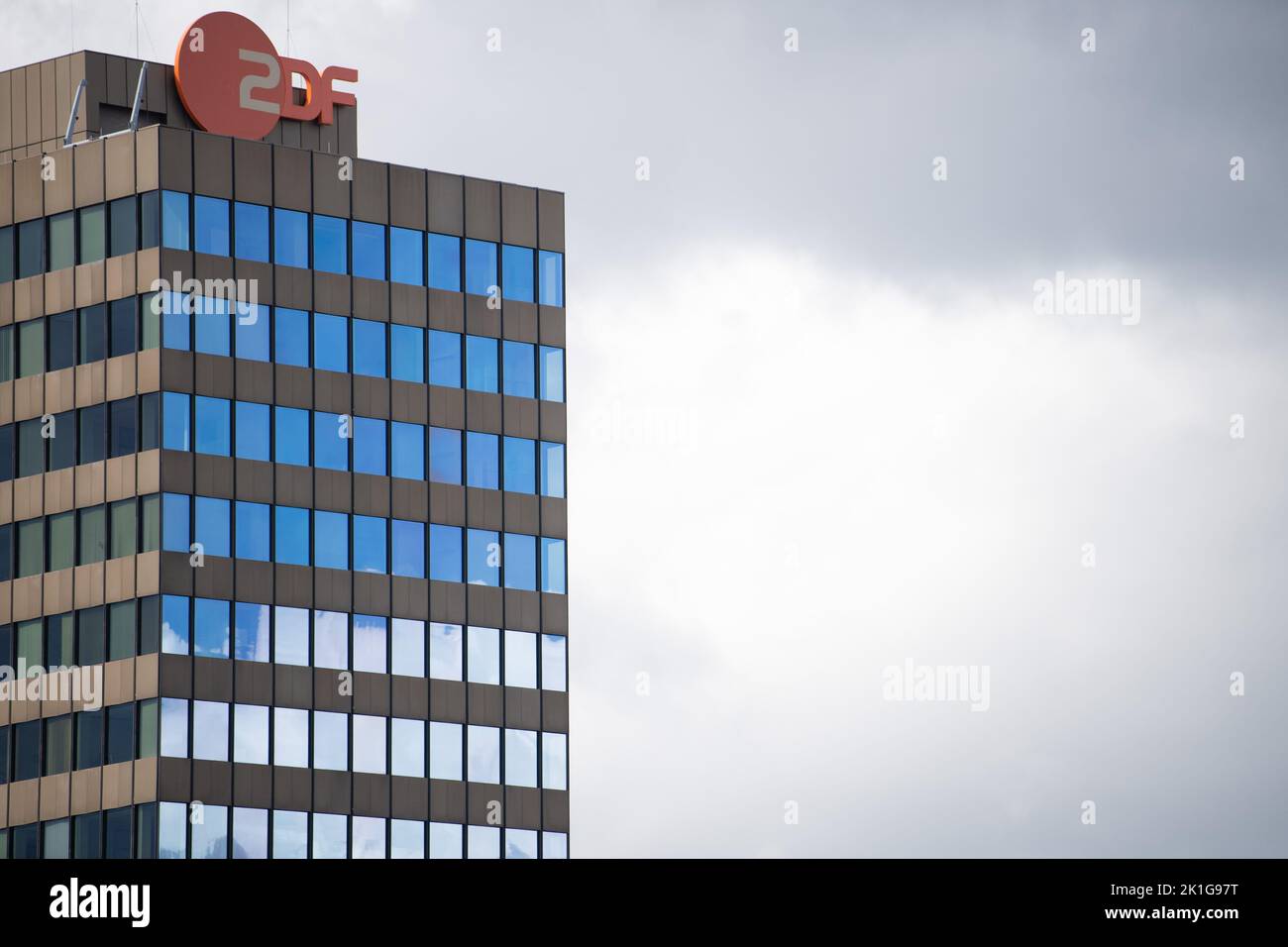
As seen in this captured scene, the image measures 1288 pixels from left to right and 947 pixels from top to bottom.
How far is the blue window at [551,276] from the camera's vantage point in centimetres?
10775

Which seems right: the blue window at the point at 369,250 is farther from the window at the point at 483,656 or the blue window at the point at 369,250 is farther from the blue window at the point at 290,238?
the window at the point at 483,656

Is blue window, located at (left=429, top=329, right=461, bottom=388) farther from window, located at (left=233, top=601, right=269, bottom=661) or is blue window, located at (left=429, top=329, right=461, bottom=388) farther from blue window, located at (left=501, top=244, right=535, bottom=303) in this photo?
window, located at (left=233, top=601, right=269, bottom=661)

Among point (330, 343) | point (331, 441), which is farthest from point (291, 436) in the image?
point (330, 343)

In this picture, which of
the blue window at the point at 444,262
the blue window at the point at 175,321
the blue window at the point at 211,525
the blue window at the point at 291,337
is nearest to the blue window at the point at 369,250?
the blue window at the point at 444,262

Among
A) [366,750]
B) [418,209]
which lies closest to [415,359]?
[418,209]

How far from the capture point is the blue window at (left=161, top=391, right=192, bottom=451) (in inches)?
3816

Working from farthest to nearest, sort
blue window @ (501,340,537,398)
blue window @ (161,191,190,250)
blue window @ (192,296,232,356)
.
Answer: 1. blue window @ (501,340,537,398)
2. blue window @ (192,296,232,356)
3. blue window @ (161,191,190,250)

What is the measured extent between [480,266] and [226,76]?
11991 millimetres

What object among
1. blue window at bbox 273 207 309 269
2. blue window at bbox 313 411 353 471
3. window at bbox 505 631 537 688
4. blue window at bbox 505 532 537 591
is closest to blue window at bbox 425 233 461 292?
blue window at bbox 273 207 309 269

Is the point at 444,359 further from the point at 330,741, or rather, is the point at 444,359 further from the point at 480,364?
the point at 330,741

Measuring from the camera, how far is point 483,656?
103688 millimetres

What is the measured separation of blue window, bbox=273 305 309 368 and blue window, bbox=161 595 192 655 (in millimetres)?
10005
